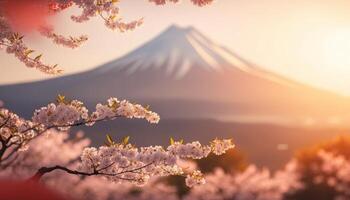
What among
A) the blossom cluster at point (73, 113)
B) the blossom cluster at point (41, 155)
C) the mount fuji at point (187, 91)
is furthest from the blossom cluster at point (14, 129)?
the mount fuji at point (187, 91)

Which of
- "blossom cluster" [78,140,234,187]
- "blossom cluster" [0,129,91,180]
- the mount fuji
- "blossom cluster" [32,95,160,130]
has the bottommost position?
"blossom cluster" [78,140,234,187]

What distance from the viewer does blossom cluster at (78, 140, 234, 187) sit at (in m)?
5.08

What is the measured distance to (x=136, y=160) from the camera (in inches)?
202

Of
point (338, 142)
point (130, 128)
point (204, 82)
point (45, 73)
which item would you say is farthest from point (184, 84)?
point (45, 73)

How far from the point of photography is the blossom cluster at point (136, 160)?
5.08 metres

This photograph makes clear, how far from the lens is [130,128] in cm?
8119

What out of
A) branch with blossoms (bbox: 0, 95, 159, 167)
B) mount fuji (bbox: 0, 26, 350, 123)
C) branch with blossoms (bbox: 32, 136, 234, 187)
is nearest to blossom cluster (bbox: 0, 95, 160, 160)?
branch with blossoms (bbox: 0, 95, 159, 167)

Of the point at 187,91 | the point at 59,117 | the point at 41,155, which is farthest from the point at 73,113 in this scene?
the point at 187,91

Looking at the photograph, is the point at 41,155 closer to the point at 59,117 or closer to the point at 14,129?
the point at 14,129

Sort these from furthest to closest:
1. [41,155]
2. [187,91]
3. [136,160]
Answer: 1. [187,91]
2. [41,155]
3. [136,160]

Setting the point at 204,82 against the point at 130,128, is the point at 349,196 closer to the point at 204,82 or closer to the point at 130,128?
the point at 130,128

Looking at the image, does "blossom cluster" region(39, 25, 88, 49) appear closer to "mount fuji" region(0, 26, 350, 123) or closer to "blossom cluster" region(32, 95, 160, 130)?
"blossom cluster" region(32, 95, 160, 130)

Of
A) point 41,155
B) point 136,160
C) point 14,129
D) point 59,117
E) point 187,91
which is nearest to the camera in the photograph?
point 59,117

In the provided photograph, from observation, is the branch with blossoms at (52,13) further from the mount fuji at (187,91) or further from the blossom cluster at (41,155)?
the mount fuji at (187,91)
